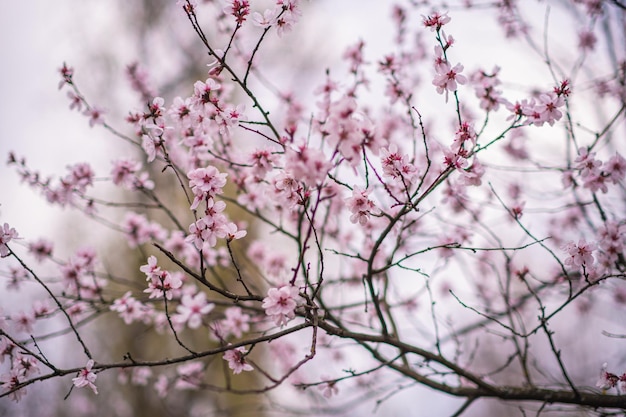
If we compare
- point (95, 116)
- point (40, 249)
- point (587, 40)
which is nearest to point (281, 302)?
point (95, 116)

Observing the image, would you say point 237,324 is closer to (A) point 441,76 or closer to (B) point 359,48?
(A) point 441,76

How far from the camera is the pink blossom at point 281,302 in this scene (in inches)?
60.1

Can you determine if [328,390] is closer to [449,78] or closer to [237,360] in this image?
[237,360]

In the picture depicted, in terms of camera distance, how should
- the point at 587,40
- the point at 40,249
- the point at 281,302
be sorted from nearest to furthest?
the point at 281,302, the point at 40,249, the point at 587,40

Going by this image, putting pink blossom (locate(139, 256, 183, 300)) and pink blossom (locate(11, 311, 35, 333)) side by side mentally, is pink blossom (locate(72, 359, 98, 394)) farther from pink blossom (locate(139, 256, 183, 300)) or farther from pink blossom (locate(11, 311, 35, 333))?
pink blossom (locate(11, 311, 35, 333))

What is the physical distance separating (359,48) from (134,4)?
22.3ft

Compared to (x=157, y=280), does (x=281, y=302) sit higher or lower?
lower

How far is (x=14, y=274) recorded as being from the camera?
2.96 metres

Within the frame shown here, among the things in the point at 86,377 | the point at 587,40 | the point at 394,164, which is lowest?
the point at 86,377

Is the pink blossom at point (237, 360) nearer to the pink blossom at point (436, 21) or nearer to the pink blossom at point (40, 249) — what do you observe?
the pink blossom at point (436, 21)

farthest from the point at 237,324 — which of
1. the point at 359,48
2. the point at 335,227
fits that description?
the point at 359,48

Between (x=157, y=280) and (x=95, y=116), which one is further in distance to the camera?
(x=95, y=116)

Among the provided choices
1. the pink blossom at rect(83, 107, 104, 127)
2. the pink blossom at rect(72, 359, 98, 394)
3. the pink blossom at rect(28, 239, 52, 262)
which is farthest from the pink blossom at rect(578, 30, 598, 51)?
the pink blossom at rect(28, 239, 52, 262)

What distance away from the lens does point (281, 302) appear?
5.10ft
